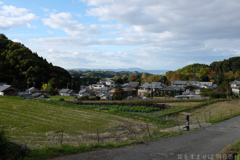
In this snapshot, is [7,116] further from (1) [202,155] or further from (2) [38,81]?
(2) [38,81]

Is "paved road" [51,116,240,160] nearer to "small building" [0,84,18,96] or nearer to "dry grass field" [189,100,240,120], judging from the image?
"dry grass field" [189,100,240,120]

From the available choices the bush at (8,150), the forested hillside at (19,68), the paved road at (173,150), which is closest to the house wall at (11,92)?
the forested hillside at (19,68)

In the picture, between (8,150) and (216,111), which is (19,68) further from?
(8,150)

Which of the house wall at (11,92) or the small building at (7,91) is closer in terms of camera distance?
Answer: the small building at (7,91)

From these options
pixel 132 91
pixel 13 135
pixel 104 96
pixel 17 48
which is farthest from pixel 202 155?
pixel 17 48

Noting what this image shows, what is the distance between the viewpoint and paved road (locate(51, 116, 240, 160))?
292 inches

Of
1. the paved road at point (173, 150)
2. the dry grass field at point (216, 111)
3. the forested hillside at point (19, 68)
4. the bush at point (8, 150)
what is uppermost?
the forested hillside at point (19, 68)

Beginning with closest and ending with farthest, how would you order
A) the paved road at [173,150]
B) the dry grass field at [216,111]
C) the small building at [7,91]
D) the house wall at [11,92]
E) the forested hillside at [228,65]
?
the paved road at [173,150] < the dry grass field at [216,111] < the small building at [7,91] < the house wall at [11,92] < the forested hillside at [228,65]

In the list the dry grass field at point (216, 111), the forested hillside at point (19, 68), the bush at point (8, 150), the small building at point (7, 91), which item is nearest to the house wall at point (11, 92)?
the small building at point (7, 91)

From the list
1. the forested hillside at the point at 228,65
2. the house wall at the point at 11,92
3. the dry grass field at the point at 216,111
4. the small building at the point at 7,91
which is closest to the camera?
the dry grass field at the point at 216,111

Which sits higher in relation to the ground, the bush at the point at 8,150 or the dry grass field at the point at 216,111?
the bush at the point at 8,150

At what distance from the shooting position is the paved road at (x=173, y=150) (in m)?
7.41

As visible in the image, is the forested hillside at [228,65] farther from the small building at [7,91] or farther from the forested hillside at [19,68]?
the small building at [7,91]

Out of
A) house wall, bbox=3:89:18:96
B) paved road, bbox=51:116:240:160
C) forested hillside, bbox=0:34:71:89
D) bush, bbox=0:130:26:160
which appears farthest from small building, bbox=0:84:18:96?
paved road, bbox=51:116:240:160
